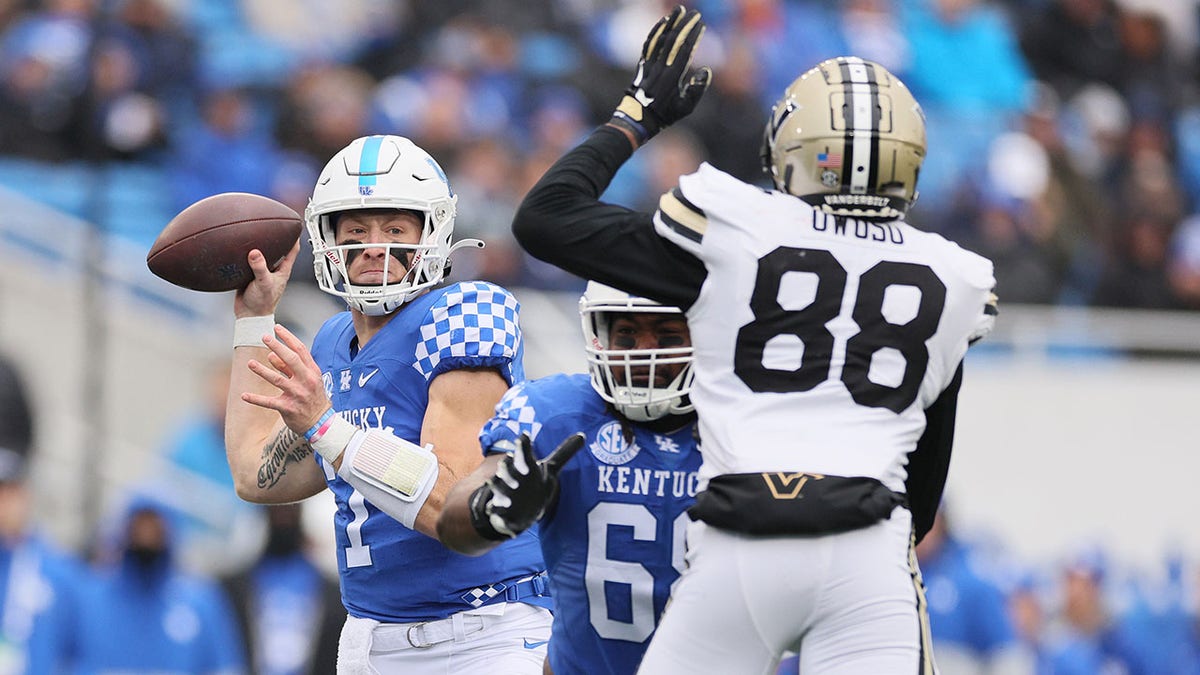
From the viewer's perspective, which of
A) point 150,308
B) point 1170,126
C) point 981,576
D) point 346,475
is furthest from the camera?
point 1170,126

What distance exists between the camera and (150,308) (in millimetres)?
10070

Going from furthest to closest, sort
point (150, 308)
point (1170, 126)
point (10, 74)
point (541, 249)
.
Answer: point (1170, 126), point (10, 74), point (150, 308), point (541, 249)

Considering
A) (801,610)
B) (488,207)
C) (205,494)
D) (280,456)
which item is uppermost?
(488,207)

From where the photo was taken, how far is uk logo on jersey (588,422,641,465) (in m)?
4.00

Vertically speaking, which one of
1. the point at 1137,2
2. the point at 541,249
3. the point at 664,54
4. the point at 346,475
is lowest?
the point at 346,475

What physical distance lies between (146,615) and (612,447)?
4552mm

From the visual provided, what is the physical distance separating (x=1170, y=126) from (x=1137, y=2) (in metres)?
1.39

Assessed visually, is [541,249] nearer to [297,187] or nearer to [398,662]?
[398,662]

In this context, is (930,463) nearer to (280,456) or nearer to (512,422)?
(512,422)

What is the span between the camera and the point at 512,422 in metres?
4.00

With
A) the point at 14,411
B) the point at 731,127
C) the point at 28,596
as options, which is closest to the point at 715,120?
the point at 731,127

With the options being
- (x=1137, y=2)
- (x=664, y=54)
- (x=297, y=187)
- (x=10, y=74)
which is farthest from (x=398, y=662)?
(x=1137, y=2)

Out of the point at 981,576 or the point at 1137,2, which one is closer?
the point at 981,576

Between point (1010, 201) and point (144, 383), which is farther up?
point (1010, 201)
